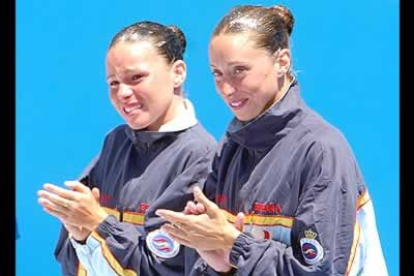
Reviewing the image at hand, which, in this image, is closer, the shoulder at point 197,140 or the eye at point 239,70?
the eye at point 239,70

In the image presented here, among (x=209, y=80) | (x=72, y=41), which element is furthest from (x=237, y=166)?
(x=72, y=41)

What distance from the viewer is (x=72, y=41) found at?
2.49m

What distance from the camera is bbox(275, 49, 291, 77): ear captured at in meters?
1.55

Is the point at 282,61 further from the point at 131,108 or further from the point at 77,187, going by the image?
the point at 77,187

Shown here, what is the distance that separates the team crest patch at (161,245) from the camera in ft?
5.55

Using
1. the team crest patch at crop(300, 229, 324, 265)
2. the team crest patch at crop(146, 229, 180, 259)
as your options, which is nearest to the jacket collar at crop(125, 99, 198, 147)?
the team crest patch at crop(146, 229, 180, 259)

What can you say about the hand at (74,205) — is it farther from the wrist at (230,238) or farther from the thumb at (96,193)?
the wrist at (230,238)

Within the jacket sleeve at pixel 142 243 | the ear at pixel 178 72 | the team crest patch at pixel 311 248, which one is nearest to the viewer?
the team crest patch at pixel 311 248

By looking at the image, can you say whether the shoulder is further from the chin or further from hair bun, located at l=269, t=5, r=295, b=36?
hair bun, located at l=269, t=5, r=295, b=36

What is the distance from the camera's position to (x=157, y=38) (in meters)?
1.80

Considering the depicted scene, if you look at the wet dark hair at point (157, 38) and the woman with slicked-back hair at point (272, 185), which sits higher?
the wet dark hair at point (157, 38)

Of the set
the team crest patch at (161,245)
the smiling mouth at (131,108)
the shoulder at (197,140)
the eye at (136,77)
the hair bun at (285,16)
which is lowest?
the team crest patch at (161,245)

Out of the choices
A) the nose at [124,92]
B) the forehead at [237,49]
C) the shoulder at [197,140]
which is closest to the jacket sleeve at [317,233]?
the forehead at [237,49]

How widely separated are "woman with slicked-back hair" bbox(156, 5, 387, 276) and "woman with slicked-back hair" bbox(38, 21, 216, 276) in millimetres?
123
